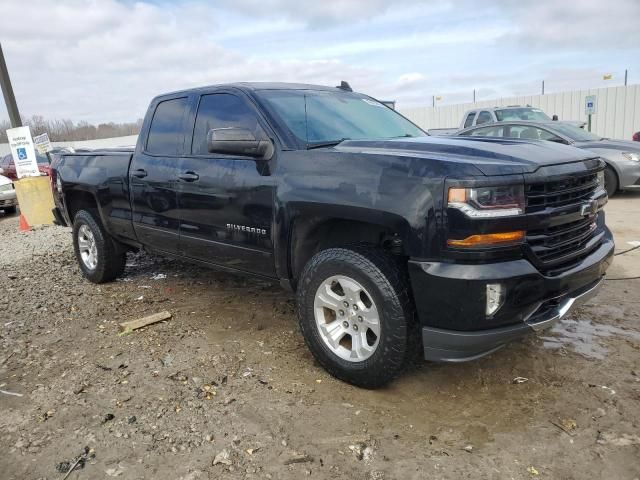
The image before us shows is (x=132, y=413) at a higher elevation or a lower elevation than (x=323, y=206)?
lower

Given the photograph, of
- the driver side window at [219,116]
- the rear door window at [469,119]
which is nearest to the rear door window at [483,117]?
the rear door window at [469,119]

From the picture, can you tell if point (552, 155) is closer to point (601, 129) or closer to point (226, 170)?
point (226, 170)

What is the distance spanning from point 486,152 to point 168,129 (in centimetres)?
277

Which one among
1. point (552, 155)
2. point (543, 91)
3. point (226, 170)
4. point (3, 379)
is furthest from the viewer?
point (543, 91)

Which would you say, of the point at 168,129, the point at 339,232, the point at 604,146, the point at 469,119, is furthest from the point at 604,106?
the point at 339,232

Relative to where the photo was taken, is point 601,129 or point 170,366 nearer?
point 170,366

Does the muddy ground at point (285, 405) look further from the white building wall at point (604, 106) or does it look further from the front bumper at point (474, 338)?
the white building wall at point (604, 106)

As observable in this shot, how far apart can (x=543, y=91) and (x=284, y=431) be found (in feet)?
72.4

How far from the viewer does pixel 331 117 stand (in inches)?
150

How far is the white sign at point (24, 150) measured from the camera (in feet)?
34.7

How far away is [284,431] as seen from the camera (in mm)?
2719

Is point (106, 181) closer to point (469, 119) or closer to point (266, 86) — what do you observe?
point (266, 86)

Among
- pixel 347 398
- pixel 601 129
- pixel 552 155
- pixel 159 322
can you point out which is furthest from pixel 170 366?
pixel 601 129

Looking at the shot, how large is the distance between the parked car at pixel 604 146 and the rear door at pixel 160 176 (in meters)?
5.93
